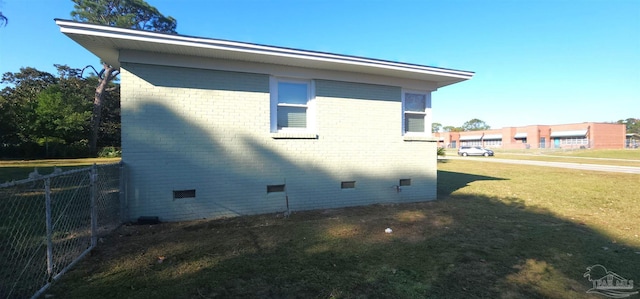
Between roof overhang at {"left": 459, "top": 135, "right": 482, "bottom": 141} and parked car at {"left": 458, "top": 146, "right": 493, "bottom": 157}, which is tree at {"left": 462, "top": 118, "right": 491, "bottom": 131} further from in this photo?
parked car at {"left": 458, "top": 146, "right": 493, "bottom": 157}

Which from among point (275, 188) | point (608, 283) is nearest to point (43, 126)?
point (275, 188)

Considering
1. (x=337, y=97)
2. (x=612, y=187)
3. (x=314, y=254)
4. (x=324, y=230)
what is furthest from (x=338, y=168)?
(x=612, y=187)

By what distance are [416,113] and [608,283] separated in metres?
5.32

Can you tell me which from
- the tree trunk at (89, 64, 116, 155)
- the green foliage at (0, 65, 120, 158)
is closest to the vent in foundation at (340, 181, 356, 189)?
the green foliage at (0, 65, 120, 158)

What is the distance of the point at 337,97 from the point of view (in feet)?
23.0

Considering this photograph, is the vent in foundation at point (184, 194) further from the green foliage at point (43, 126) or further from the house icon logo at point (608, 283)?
the green foliage at point (43, 126)

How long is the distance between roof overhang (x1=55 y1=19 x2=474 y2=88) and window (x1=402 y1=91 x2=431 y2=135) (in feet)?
2.35

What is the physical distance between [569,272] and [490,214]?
300 cm

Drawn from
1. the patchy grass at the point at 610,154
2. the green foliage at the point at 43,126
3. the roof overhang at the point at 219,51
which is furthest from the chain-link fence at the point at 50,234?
the patchy grass at the point at 610,154

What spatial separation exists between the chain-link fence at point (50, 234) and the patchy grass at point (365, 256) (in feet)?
0.75

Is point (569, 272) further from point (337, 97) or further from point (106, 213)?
point (106, 213)

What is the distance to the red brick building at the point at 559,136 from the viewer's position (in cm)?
5950

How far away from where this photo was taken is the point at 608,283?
3.25m

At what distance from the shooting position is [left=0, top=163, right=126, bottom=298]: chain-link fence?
3.04m
